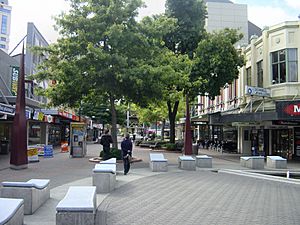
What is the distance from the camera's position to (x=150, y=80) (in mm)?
19297

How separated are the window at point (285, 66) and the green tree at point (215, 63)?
352cm

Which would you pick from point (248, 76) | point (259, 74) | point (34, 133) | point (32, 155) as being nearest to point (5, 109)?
point (32, 155)

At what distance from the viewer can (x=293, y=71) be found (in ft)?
85.7

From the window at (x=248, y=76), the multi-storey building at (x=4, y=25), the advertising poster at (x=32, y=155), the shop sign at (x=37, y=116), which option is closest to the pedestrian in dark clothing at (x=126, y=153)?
the advertising poster at (x=32, y=155)

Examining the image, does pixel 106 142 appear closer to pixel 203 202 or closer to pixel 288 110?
pixel 203 202

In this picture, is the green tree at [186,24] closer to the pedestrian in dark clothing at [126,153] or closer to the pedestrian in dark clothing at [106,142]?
the pedestrian in dark clothing at [106,142]

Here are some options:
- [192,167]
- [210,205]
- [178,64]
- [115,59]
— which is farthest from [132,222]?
[178,64]

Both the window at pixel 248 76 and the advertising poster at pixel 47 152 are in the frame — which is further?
the window at pixel 248 76

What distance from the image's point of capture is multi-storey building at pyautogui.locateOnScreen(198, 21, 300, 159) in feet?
79.2

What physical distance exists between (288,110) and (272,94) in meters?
5.58

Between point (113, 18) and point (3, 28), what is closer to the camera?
point (113, 18)

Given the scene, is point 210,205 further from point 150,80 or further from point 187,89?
point 187,89

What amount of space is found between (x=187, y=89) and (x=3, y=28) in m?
107

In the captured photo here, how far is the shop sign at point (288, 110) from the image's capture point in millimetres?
21609
